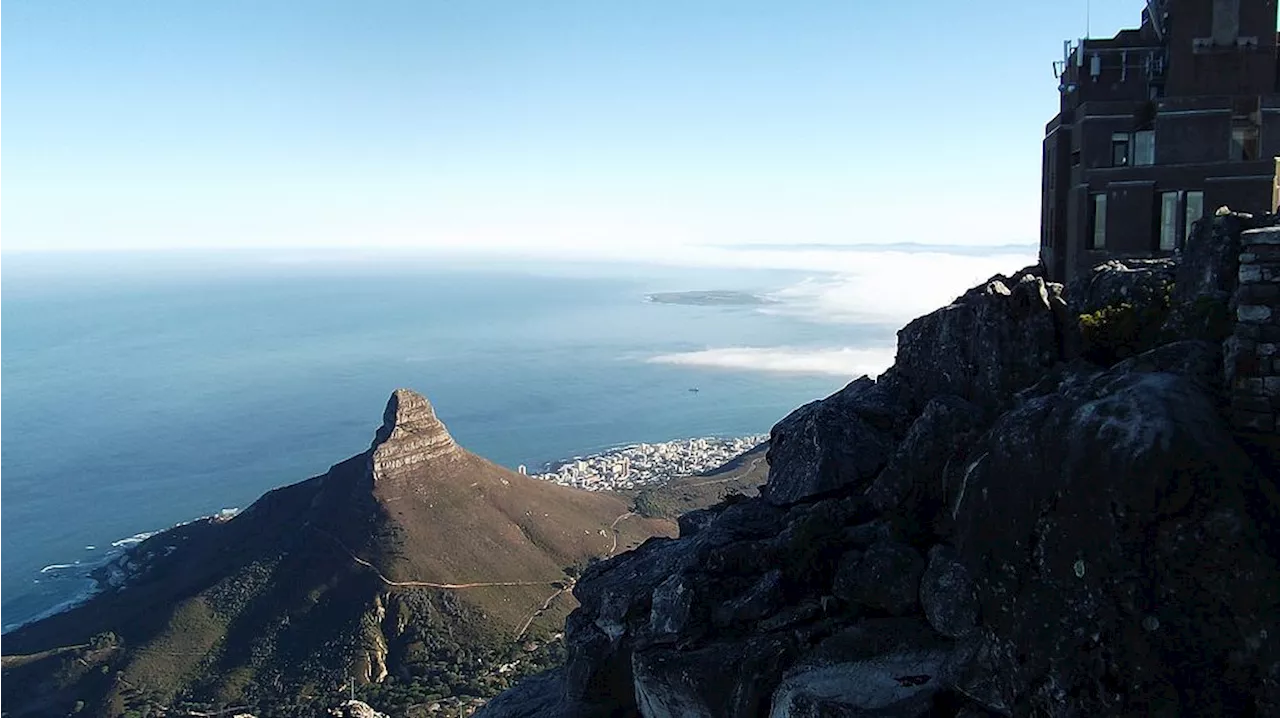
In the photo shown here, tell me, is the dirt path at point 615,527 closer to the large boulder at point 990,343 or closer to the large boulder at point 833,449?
the large boulder at point 833,449

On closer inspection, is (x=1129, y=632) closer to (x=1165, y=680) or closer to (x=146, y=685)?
(x=1165, y=680)

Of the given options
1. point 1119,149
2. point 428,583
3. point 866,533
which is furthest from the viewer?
point 428,583

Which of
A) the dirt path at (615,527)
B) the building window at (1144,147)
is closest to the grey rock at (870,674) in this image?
the building window at (1144,147)

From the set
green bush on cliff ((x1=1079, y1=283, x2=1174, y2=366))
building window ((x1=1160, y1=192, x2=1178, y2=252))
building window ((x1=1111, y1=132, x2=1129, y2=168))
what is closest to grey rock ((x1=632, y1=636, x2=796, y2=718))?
green bush on cliff ((x1=1079, y1=283, x2=1174, y2=366))

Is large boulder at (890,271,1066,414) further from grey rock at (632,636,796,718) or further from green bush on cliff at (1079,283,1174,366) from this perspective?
grey rock at (632,636,796,718)

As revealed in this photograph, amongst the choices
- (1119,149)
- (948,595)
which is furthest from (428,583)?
(948,595)

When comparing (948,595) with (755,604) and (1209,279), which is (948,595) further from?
(1209,279)

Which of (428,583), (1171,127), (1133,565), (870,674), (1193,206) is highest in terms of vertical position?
(1171,127)
